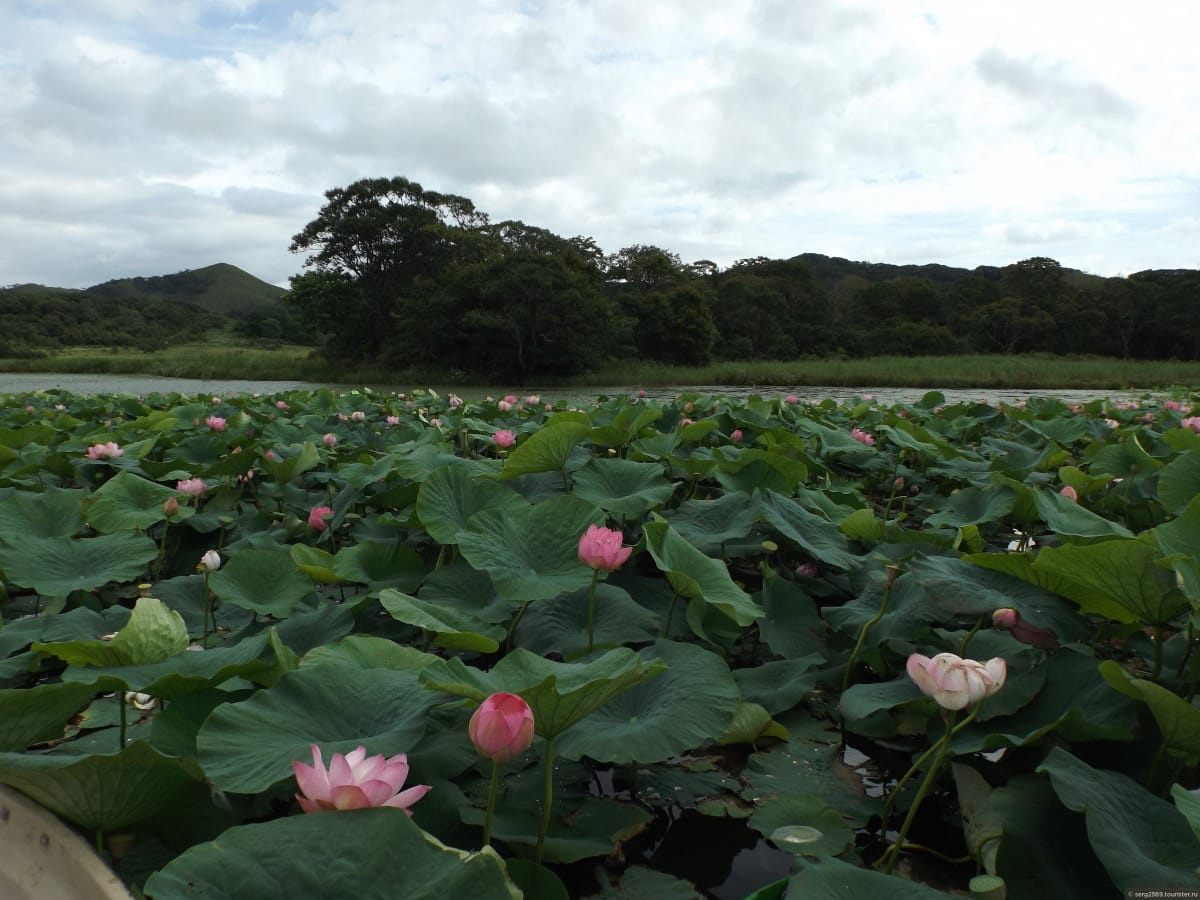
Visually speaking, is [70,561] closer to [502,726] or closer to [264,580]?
[264,580]

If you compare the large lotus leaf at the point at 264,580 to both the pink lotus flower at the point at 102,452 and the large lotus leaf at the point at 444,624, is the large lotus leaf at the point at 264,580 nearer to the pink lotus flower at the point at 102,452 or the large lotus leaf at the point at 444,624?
the large lotus leaf at the point at 444,624

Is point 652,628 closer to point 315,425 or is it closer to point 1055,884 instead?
point 1055,884

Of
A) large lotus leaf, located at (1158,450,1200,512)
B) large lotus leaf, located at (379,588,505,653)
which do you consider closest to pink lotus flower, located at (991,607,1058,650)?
large lotus leaf, located at (379,588,505,653)

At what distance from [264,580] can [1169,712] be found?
4.22ft

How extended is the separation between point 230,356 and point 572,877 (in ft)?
90.8

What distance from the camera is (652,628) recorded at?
1127mm

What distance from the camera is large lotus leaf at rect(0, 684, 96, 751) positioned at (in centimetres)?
69

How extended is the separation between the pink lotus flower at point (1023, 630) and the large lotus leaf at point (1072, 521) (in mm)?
327

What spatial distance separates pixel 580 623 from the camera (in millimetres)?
1139

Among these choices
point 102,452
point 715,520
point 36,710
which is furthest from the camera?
point 102,452

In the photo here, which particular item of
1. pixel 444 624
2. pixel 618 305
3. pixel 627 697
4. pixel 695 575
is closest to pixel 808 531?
pixel 695 575

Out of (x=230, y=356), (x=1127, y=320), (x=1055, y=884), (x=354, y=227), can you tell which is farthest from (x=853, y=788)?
(x=1127, y=320)

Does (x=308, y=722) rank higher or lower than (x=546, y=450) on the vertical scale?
lower

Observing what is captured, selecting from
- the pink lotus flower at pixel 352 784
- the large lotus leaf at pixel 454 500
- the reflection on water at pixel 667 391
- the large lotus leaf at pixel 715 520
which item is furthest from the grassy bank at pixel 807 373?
the pink lotus flower at pixel 352 784
